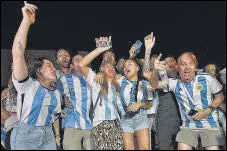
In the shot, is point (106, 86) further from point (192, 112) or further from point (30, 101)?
point (30, 101)

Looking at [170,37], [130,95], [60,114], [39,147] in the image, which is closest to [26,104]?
[39,147]

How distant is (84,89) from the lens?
6.07m

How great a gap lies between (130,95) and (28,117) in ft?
6.04

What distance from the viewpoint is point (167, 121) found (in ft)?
20.5

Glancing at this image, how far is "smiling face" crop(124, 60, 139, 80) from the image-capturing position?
6.54 m

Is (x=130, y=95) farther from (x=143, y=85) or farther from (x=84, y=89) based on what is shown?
(x=84, y=89)

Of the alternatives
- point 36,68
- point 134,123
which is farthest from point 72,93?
point 134,123

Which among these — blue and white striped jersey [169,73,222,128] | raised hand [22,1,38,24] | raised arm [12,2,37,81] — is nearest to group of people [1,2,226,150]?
blue and white striped jersey [169,73,222,128]

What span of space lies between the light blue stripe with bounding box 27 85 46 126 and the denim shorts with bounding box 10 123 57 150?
0.28 feet

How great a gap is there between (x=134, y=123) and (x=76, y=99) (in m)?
0.90

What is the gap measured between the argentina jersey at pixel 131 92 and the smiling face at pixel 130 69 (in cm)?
9

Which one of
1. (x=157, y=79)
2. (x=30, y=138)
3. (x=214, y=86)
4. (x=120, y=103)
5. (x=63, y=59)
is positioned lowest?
(x=30, y=138)

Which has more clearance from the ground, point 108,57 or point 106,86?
point 108,57

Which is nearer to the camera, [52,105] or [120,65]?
[52,105]
